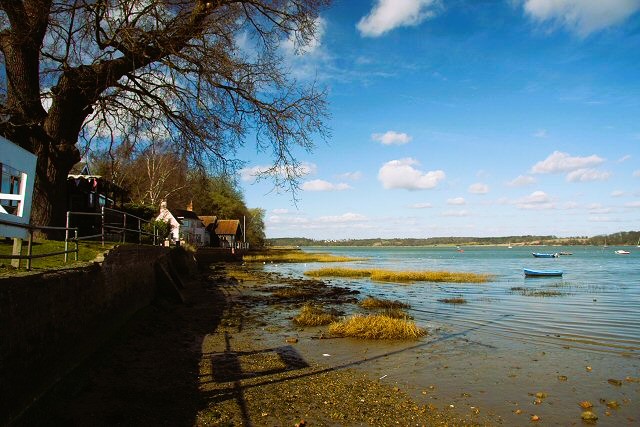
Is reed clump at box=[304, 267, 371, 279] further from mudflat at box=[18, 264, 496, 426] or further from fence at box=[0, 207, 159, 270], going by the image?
mudflat at box=[18, 264, 496, 426]

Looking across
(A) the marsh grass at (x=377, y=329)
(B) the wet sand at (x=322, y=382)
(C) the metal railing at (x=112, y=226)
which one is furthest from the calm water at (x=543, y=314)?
(C) the metal railing at (x=112, y=226)

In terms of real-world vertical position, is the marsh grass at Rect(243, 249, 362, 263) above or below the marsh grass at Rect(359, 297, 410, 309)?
above

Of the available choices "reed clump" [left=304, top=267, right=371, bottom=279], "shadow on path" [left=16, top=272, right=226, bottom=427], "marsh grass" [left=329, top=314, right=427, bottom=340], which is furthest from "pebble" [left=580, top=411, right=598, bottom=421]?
"reed clump" [left=304, top=267, right=371, bottom=279]

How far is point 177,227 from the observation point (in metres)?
53.0

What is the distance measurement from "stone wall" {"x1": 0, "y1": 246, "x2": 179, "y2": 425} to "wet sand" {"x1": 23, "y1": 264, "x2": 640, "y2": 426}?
1.15ft

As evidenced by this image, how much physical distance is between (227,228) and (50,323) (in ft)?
229

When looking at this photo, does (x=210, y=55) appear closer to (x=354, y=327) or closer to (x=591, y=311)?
(x=354, y=327)

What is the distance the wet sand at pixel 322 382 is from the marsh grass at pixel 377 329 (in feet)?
1.63

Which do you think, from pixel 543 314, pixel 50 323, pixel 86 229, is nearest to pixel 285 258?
pixel 86 229

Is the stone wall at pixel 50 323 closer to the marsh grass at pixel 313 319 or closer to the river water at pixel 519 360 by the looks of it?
the river water at pixel 519 360

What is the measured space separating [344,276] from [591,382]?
30.1 meters

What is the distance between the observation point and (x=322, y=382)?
8398 mm

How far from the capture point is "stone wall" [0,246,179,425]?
548cm

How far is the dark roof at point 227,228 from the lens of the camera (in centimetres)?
7494
